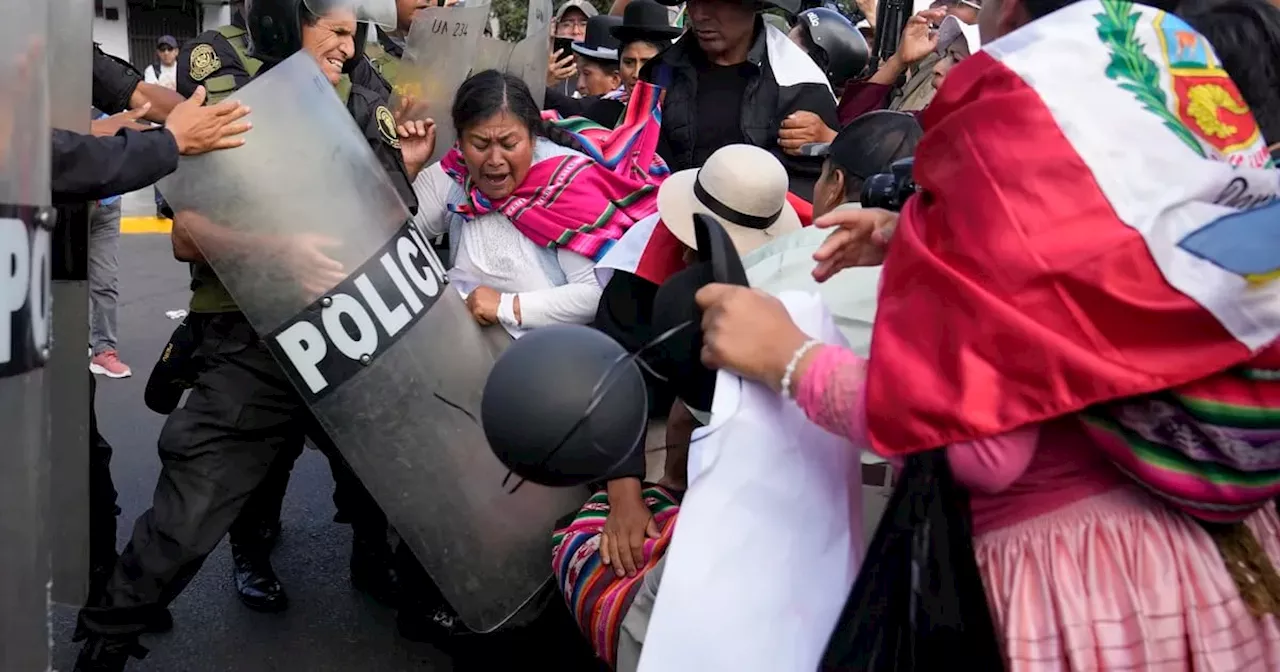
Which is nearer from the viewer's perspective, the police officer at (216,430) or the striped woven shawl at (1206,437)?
the striped woven shawl at (1206,437)

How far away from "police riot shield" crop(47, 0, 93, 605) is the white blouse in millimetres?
744

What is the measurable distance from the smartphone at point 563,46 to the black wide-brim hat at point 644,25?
101 cm

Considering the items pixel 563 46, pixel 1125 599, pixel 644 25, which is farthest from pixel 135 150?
pixel 563 46

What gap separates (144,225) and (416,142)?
845 cm

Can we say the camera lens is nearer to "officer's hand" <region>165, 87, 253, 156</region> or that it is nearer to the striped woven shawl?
the striped woven shawl

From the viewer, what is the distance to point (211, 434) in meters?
2.51

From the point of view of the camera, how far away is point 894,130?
207 cm

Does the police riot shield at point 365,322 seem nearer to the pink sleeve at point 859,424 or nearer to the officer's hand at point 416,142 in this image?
the officer's hand at point 416,142

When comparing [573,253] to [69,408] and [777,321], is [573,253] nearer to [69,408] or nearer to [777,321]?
[69,408]

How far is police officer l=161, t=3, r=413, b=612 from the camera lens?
259 centimetres

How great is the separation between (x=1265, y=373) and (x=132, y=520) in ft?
11.4

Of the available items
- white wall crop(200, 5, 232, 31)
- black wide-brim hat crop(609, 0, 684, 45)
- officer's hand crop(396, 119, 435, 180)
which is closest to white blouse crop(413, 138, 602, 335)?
officer's hand crop(396, 119, 435, 180)

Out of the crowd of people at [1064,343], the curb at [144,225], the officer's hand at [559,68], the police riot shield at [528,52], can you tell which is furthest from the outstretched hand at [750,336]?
the curb at [144,225]

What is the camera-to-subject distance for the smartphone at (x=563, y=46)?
5.32m
